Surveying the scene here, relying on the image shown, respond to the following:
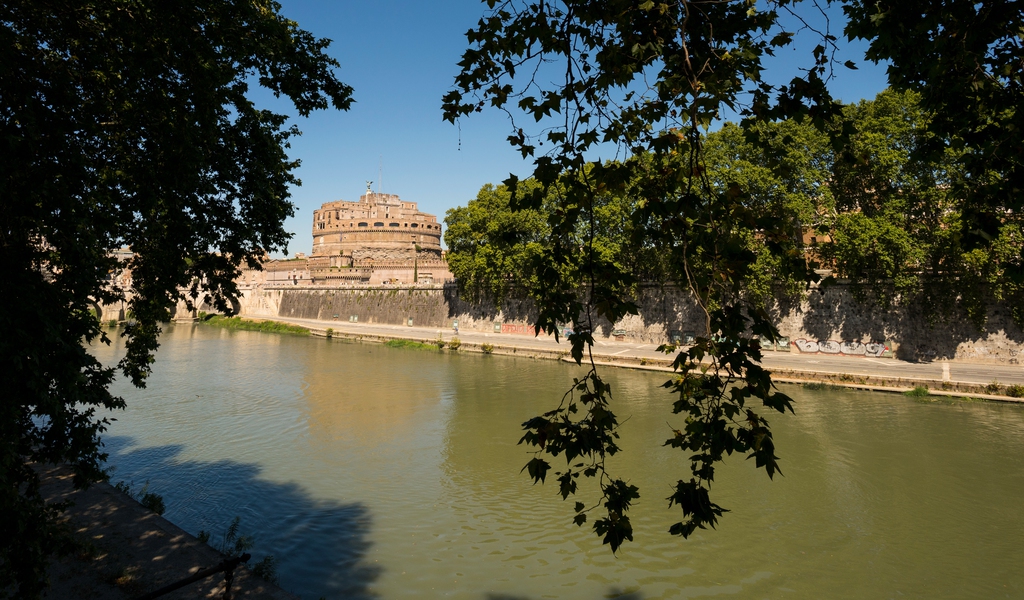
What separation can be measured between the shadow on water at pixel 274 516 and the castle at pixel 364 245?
136 feet

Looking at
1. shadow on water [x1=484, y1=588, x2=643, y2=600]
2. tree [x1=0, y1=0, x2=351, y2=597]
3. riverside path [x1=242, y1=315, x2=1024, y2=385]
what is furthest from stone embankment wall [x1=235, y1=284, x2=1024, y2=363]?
tree [x1=0, y1=0, x2=351, y2=597]

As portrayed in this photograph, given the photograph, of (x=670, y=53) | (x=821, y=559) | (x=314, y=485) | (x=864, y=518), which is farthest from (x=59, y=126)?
(x=864, y=518)

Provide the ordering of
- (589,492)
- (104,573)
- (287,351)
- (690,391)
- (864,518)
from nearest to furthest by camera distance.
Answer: (690,391), (104,573), (864,518), (589,492), (287,351)

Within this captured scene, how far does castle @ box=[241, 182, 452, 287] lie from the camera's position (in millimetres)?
52625

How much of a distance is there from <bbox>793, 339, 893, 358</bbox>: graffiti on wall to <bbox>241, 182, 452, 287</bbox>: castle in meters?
35.2

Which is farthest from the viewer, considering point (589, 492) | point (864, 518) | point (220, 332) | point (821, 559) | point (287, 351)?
point (220, 332)

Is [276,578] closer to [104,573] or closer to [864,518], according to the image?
[104,573]

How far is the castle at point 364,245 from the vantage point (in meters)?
52.6

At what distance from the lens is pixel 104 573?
5.68 metres

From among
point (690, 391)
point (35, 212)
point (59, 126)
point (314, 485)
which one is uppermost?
point (59, 126)

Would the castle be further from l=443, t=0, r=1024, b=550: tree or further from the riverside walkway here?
l=443, t=0, r=1024, b=550: tree

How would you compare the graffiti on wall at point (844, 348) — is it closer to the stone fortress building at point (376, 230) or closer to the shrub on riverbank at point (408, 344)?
the shrub on riverbank at point (408, 344)

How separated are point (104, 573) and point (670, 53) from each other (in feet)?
22.3

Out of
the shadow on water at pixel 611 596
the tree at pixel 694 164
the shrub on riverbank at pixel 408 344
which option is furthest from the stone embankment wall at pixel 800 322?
the tree at pixel 694 164
